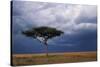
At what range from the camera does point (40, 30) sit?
87.7 inches

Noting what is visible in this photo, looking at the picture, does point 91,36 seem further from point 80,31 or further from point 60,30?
point 60,30

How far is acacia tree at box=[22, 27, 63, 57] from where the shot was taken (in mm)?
2205

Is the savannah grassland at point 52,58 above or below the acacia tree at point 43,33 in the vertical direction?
below

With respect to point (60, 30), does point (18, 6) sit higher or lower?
higher

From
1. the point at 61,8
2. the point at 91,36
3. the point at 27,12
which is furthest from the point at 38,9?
the point at 91,36

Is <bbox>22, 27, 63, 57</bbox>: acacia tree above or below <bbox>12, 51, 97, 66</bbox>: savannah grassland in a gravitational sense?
above

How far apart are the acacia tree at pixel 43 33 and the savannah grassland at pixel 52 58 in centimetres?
17

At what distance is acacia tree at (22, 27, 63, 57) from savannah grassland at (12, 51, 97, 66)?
17 centimetres

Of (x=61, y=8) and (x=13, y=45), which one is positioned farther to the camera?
(x=61, y=8)

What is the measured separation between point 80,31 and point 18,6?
0.80 meters

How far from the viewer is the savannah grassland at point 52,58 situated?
216cm

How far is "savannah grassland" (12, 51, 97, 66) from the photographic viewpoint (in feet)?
7.07
